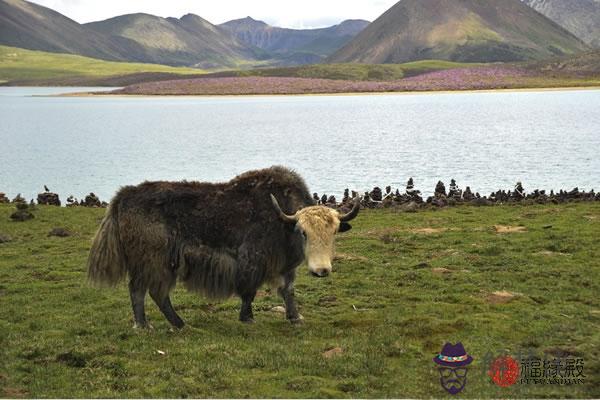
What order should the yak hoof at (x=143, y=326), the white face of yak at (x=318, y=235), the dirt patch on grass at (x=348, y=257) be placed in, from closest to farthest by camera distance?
1. the white face of yak at (x=318, y=235)
2. the yak hoof at (x=143, y=326)
3. the dirt patch on grass at (x=348, y=257)

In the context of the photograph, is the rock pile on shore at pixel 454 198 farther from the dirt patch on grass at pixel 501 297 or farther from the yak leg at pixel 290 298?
the yak leg at pixel 290 298

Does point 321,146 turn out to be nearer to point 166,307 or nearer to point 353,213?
point 353,213

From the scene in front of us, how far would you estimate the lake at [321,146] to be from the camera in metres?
45.1

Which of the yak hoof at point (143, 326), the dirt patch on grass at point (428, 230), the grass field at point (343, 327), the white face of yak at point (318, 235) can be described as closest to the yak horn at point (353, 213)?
the white face of yak at point (318, 235)

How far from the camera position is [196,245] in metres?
12.9

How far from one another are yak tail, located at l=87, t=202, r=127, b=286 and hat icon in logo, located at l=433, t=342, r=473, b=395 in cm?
678

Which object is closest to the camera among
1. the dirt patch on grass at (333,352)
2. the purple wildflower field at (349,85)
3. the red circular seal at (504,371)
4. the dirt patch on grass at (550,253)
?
the red circular seal at (504,371)

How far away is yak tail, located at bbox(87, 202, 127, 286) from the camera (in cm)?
1277

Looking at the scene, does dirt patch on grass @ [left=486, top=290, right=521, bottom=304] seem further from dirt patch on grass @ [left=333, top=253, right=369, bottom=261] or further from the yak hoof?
the yak hoof

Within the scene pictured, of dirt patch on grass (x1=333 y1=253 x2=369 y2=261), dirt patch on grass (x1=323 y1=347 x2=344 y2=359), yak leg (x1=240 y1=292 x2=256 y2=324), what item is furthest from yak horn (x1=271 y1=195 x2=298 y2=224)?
dirt patch on grass (x1=333 y1=253 x2=369 y2=261)

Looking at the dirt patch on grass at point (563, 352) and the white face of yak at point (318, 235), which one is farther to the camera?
the white face of yak at point (318, 235)

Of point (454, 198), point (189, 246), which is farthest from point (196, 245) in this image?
point (454, 198)

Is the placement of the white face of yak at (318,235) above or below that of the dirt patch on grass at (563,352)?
above

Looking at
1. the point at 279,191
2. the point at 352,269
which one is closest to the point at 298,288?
the point at 352,269
